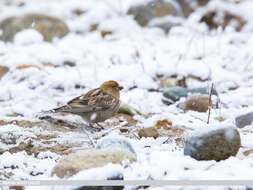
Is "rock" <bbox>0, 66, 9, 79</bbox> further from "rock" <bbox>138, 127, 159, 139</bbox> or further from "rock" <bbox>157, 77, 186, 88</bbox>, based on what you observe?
"rock" <bbox>138, 127, 159, 139</bbox>

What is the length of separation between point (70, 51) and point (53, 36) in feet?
3.84

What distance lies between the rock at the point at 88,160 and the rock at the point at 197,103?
2394mm

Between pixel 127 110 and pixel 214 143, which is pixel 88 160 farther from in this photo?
pixel 127 110

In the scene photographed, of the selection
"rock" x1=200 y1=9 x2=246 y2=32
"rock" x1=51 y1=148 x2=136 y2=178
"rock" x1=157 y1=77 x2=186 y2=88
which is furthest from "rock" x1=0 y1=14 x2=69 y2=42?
"rock" x1=51 y1=148 x2=136 y2=178

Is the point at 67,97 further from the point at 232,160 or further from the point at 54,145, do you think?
the point at 232,160

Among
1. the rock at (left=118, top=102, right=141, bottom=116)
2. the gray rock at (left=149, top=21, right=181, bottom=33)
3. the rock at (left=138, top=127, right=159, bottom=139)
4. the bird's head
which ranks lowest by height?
the rock at (left=138, top=127, right=159, bottom=139)

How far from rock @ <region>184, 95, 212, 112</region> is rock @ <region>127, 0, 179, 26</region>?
16.5ft

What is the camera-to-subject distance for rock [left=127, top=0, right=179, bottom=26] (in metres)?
10.2

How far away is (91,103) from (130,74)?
2231 mm

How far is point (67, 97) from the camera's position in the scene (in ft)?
19.3

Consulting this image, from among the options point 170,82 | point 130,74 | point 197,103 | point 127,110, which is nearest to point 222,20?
point 170,82

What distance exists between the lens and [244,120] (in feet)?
14.2

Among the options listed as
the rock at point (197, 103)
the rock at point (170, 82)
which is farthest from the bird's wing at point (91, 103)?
the rock at point (170, 82)

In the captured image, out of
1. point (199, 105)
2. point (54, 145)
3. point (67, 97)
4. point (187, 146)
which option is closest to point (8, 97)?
point (67, 97)
